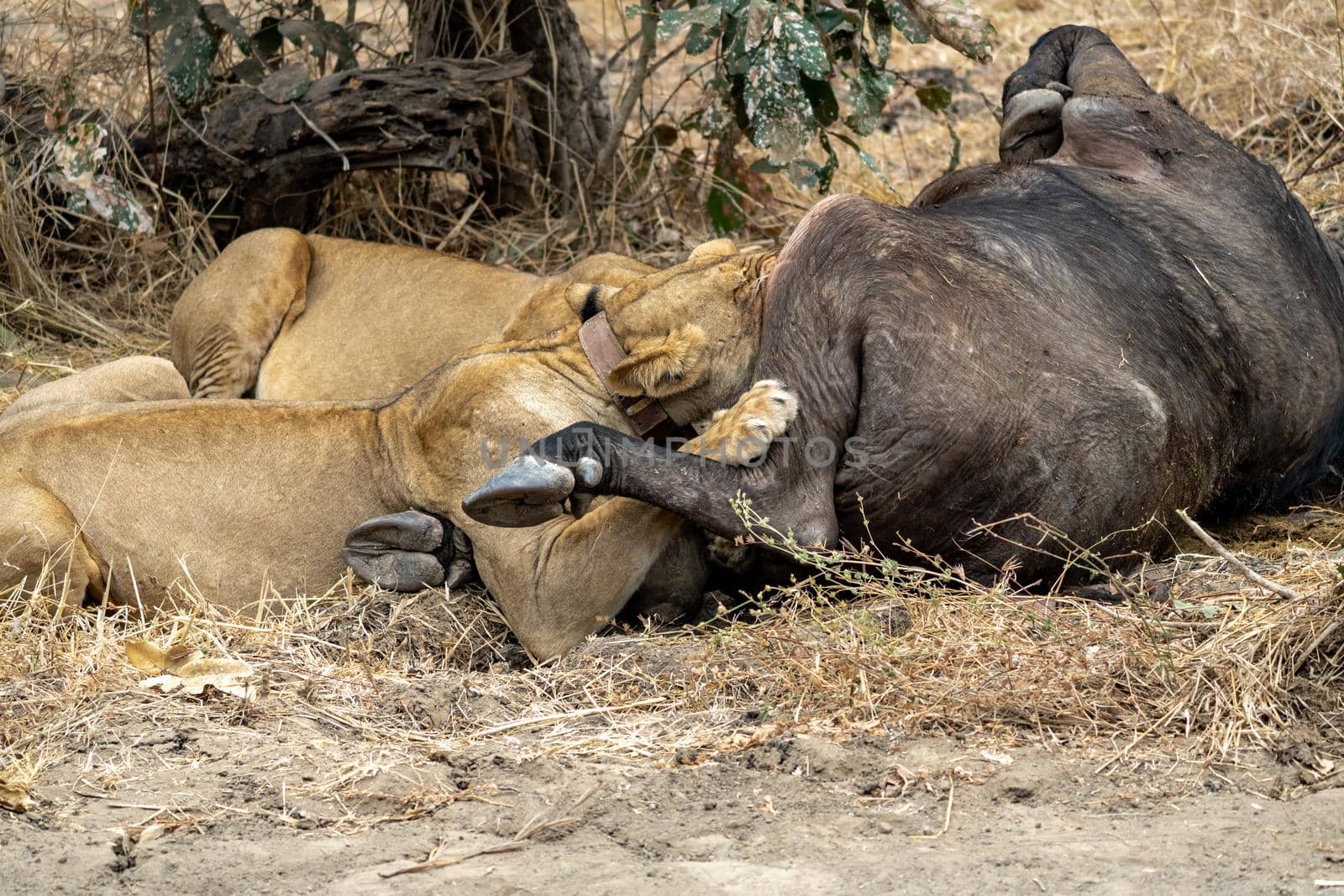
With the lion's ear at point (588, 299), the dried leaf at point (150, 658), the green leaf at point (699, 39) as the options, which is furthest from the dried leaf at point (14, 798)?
the green leaf at point (699, 39)

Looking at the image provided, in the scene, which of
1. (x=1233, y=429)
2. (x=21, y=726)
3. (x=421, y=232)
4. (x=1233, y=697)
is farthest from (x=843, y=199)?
(x=421, y=232)

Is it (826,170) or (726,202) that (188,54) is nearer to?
(726,202)

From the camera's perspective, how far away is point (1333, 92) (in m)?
7.52

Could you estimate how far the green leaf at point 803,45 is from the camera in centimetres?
571

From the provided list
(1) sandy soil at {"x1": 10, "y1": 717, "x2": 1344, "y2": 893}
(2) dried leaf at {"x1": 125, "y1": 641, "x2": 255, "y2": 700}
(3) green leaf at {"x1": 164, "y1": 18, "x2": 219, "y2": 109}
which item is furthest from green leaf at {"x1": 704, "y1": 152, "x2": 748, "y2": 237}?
(1) sandy soil at {"x1": 10, "y1": 717, "x2": 1344, "y2": 893}

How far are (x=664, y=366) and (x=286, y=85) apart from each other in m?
3.14

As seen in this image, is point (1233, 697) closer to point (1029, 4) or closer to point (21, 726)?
point (21, 726)

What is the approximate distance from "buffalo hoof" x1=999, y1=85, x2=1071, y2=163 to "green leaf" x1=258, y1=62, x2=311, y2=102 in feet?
10.1

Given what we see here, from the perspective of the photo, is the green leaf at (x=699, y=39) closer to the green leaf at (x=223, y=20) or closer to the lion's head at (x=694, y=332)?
the lion's head at (x=694, y=332)

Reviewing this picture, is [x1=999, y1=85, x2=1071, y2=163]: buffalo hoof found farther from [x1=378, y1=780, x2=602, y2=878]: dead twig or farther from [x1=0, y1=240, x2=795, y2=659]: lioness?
[x1=378, y1=780, x2=602, y2=878]: dead twig

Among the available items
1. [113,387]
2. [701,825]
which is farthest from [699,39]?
[701,825]

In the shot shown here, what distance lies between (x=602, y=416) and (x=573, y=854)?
192cm

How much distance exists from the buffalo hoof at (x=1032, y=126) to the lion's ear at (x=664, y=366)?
1.65m

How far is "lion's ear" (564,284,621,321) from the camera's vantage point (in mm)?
5082
